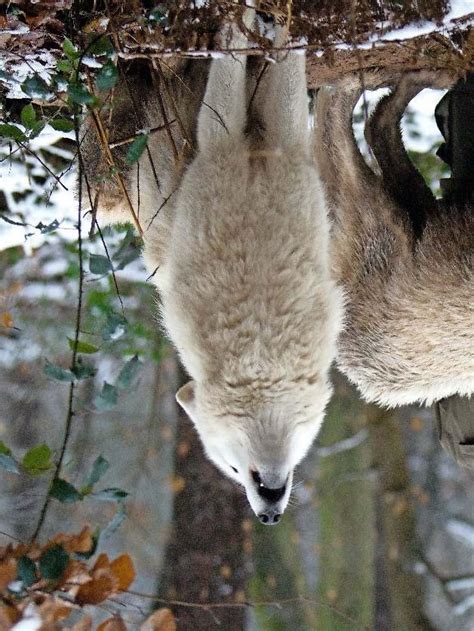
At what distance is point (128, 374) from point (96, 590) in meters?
0.43

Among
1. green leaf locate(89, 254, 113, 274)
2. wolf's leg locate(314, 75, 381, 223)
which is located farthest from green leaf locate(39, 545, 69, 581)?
wolf's leg locate(314, 75, 381, 223)

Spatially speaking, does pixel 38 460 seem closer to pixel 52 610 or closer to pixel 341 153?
pixel 52 610

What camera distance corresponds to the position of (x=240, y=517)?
519cm

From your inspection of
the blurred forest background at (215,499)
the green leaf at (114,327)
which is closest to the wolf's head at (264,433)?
the green leaf at (114,327)

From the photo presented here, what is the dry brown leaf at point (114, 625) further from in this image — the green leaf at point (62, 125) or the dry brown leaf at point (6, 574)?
the green leaf at point (62, 125)

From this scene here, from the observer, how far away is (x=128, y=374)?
1.59m

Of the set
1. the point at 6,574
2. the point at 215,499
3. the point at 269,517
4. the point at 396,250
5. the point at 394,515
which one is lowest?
the point at 394,515

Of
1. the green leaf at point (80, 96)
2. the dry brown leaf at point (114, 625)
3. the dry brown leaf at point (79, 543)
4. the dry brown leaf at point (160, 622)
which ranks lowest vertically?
the dry brown leaf at point (160, 622)

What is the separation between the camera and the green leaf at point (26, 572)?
1479mm

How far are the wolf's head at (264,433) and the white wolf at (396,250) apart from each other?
452mm

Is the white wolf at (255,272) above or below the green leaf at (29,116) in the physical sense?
below

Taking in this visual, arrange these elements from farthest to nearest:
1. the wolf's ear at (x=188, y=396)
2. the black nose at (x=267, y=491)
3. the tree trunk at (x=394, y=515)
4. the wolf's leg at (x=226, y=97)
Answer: the tree trunk at (x=394, y=515) < the wolf's ear at (x=188, y=396) < the black nose at (x=267, y=491) < the wolf's leg at (x=226, y=97)

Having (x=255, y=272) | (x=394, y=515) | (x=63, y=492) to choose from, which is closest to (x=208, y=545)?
(x=394, y=515)

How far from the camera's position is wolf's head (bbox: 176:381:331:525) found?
6.86 feet
